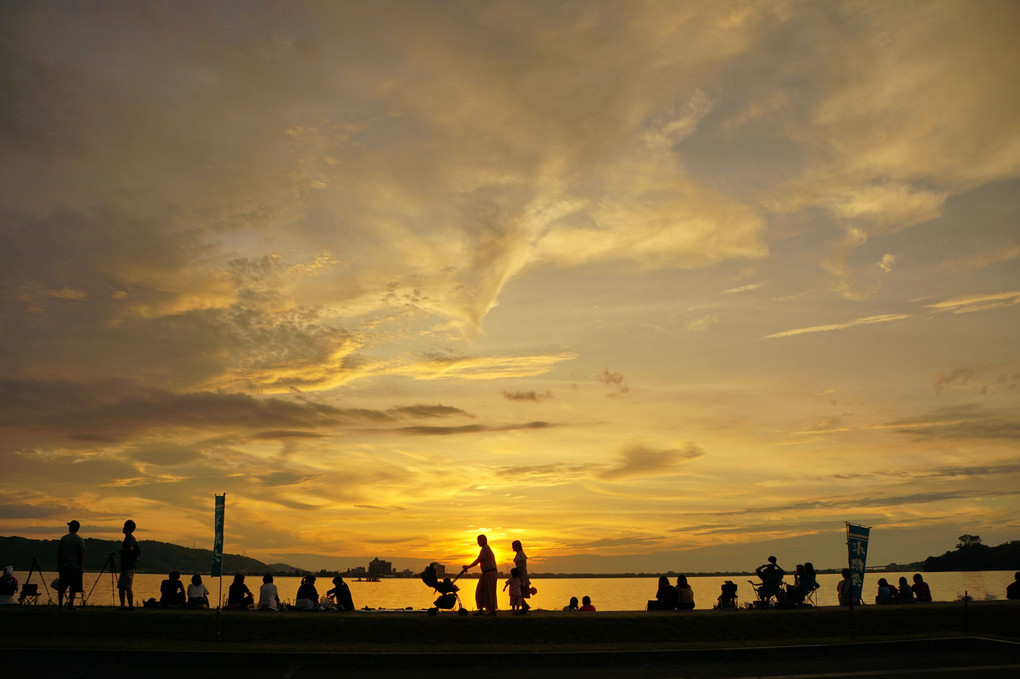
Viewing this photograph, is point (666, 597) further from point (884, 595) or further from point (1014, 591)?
point (1014, 591)

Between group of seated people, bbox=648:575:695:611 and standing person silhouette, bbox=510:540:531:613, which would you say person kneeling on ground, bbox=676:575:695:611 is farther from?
standing person silhouette, bbox=510:540:531:613

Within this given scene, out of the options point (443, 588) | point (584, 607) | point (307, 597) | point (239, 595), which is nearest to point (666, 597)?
point (584, 607)

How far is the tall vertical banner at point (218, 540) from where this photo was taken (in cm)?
1989

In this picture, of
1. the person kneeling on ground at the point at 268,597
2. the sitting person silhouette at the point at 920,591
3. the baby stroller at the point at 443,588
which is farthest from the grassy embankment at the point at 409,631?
the sitting person silhouette at the point at 920,591

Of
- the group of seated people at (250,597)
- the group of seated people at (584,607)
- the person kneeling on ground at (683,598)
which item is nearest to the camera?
the group of seated people at (250,597)

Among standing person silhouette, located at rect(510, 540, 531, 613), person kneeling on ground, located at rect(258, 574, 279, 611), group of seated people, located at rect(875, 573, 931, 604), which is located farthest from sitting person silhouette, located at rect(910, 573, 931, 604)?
person kneeling on ground, located at rect(258, 574, 279, 611)

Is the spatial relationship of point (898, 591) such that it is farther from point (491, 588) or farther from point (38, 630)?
point (38, 630)

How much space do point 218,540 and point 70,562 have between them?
5576 mm

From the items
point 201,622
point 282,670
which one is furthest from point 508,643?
point 201,622

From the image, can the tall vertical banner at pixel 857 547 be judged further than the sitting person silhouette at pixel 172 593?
No

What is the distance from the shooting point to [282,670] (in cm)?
1730

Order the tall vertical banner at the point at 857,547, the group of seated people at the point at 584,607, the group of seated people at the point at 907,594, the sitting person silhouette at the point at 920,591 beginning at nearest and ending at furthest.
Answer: the tall vertical banner at the point at 857,547, the group of seated people at the point at 584,607, the group of seated people at the point at 907,594, the sitting person silhouette at the point at 920,591

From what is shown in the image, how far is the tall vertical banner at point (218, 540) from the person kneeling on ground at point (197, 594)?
559cm

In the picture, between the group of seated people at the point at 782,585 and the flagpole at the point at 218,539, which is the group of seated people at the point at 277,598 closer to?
the flagpole at the point at 218,539
